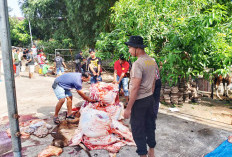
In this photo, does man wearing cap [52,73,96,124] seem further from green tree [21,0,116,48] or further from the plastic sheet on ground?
green tree [21,0,116,48]

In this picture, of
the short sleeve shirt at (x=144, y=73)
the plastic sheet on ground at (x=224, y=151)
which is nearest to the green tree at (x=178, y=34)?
the plastic sheet on ground at (x=224, y=151)

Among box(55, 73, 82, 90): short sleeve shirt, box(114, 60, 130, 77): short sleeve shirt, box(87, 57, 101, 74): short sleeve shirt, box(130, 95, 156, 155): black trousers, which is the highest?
box(87, 57, 101, 74): short sleeve shirt

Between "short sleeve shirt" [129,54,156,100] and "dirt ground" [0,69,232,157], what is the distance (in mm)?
1232

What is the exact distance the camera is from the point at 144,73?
2.59 metres

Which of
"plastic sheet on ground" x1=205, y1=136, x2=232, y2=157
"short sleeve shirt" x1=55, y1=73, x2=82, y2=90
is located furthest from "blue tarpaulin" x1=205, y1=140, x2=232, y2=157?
"short sleeve shirt" x1=55, y1=73, x2=82, y2=90

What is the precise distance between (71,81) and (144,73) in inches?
84.9

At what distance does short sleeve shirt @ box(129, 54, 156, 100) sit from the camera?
8.30ft

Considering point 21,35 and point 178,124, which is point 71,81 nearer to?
point 178,124

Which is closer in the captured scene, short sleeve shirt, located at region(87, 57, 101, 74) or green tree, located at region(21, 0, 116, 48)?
short sleeve shirt, located at region(87, 57, 101, 74)

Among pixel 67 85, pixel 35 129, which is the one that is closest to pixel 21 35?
pixel 67 85

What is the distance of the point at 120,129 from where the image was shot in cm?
350

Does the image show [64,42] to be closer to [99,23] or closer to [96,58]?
[99,23]

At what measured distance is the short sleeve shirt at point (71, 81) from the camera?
4.06m

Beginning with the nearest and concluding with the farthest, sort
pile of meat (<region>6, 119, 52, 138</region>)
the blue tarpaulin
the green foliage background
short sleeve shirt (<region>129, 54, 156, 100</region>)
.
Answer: short sleeve shirt (<region>129, 54, 156, 100</region>), the blue tarpaulin, pile of meat (<region>6, 119, 52, 138</region>), the green foliage background
